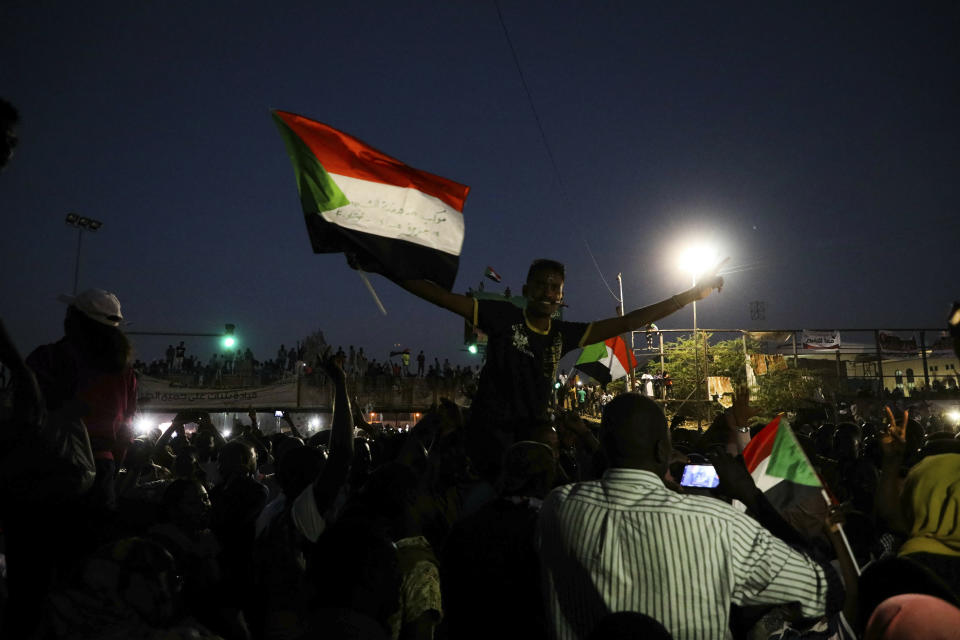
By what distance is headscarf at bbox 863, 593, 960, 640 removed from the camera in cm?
185

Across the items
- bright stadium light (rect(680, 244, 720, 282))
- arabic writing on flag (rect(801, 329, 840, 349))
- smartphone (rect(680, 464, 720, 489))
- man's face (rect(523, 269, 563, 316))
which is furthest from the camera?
arabic writing on flag (rect(801, 329, 840, 349))

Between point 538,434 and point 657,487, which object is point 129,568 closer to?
point 657,487

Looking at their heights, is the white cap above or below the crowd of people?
above

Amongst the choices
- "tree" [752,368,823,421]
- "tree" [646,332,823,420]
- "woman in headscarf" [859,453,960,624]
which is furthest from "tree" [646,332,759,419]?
"woman in headscarf" [859,453,960,624]

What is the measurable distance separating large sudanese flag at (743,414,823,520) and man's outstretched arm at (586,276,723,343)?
1.65 meters

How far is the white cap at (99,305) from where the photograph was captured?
141 inches

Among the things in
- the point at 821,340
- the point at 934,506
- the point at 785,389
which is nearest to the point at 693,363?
the point at 785,389

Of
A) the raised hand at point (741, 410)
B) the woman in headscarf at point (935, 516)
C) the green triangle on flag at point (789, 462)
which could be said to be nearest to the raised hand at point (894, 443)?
the woman in headscarf at point (935, 516)

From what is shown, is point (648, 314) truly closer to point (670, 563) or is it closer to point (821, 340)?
point (670, 563)

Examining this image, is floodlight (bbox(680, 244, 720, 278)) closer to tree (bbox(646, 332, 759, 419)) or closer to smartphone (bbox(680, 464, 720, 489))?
tree (bbox(646, 332, 759, 419))

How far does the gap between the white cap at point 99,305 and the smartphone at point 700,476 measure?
11.7ft

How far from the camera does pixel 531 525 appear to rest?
291 cm

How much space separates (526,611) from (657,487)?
3.05 ft

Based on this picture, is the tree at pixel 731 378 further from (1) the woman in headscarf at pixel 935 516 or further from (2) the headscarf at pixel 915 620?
(2) the headscarf at pixel 915 620
